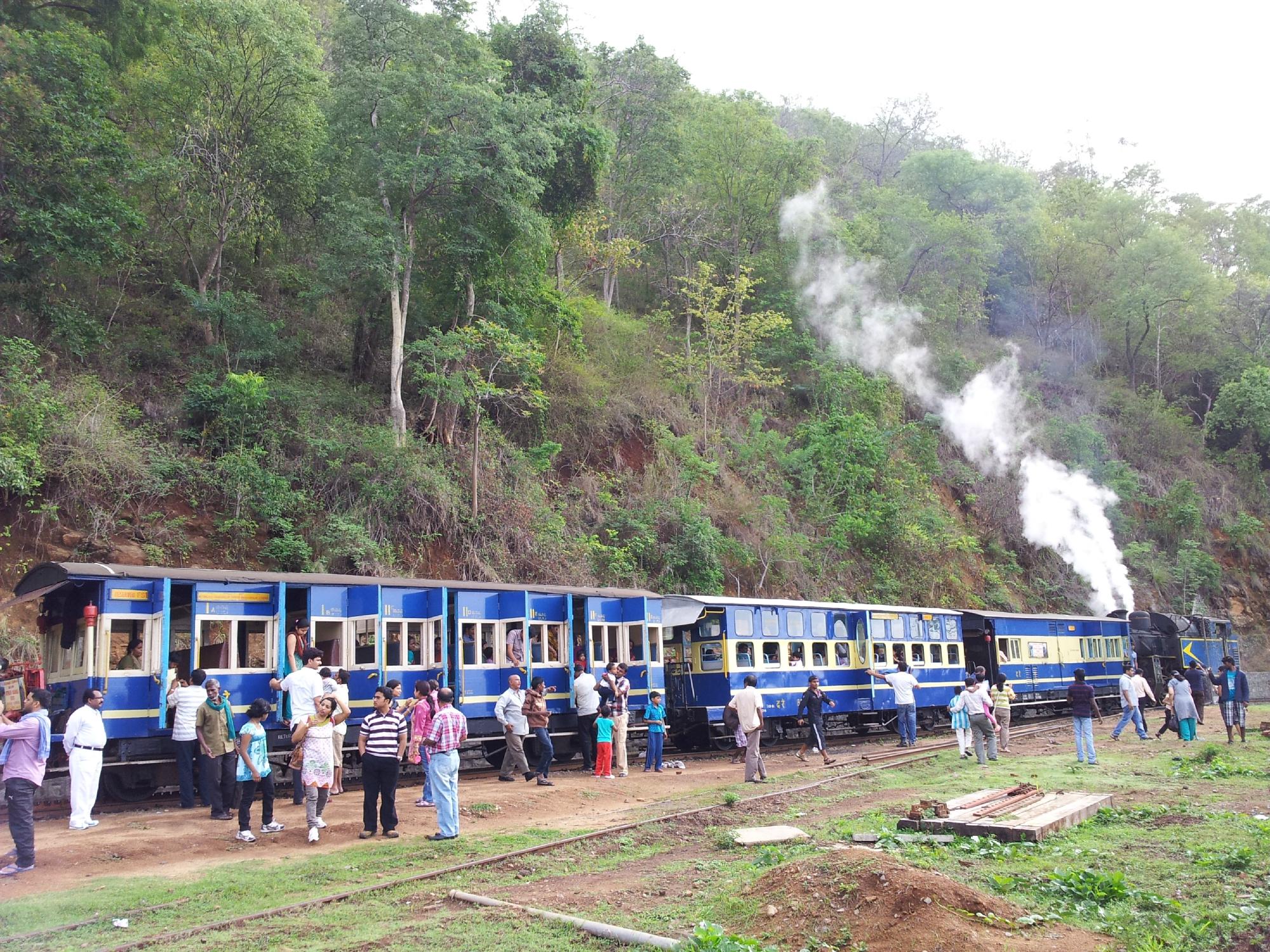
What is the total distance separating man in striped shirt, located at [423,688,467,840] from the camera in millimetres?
10727

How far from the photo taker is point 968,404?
47312 mm

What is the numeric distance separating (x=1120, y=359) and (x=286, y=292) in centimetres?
4748

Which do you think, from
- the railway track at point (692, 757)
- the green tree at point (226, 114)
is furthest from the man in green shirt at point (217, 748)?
the green tree at point (226, 114)

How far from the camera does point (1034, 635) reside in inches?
1080

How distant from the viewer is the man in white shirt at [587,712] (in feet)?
55.4

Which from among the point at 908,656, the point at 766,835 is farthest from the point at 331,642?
the point at 908,656

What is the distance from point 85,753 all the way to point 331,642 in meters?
4.55

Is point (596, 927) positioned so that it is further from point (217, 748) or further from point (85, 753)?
point (85, 753)

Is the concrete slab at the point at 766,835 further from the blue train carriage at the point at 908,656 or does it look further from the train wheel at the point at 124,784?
the blue train carriage at the point at 908,656

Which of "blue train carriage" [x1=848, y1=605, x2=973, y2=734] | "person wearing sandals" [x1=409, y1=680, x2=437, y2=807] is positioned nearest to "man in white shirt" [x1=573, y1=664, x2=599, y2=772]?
"person wearing sandals" [x1=409, y1=680, x2=437, y2=807]

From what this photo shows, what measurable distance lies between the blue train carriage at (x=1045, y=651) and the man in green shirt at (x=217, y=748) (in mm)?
18962

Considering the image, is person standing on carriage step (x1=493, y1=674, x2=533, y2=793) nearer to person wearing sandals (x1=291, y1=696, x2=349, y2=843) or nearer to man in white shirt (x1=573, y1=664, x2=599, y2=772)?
man in white shirt (x1=573, y1=664, x2=599, y2=772)

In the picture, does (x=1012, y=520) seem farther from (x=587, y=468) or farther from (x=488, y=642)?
(x=488, y=642)

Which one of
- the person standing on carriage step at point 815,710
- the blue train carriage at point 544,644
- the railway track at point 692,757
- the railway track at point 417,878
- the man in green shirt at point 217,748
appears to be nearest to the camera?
the railway track at point 417,878
